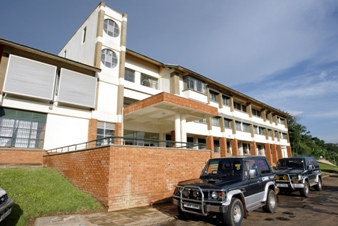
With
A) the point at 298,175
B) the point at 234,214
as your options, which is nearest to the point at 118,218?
the point at 234,214

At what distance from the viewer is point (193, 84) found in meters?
21.8

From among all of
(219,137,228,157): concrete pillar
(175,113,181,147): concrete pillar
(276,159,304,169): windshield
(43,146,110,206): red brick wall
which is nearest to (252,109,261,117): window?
(219,137,228,157): concrete pillar

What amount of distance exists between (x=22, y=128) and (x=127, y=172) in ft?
28.7

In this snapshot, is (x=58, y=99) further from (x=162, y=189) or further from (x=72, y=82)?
(x=162, y=189)

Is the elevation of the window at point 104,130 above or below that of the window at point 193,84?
below

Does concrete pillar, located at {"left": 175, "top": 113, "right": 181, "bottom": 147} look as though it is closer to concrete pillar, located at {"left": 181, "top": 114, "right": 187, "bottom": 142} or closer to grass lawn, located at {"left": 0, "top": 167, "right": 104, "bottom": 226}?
concrete pillar, located at {"left": 181, "top": 114, "right": 187, "bottom": 142}

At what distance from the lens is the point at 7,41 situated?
12.5 meters

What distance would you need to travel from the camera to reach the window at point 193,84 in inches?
843

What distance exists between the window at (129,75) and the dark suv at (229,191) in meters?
14.5

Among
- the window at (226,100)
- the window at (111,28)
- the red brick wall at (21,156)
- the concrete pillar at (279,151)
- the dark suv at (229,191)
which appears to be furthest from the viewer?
the concrete pillar at (279,151)

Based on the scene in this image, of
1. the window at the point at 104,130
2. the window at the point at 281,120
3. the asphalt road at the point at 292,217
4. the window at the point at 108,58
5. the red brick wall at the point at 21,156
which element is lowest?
the asphalt road at the point at 292,217

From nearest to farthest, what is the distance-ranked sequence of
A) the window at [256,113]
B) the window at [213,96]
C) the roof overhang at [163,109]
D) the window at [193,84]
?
the roof overhang at [163,109] < the window at [193,84] < the window at [213,96] < the window at [256,113]

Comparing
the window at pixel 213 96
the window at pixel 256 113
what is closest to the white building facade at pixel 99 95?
the window at pixel 213 96

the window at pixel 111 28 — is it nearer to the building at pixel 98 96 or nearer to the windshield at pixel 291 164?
the building at pixel 98 96
